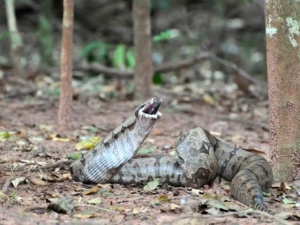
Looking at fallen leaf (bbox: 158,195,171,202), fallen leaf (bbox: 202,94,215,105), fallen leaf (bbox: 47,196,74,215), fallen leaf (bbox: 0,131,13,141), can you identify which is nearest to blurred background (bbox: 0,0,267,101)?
fallen leaf (bbox: 202,94,215,105)

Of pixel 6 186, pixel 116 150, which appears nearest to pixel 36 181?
pixel 6 186

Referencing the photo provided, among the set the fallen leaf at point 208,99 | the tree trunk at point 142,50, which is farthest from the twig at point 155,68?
the tree trunk at point 142,50

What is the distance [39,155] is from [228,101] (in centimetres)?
494

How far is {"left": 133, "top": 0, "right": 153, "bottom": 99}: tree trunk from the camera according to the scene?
979 cm

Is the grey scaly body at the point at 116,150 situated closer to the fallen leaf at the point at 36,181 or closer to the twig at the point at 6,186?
the fallen leaf at the point at 36,181

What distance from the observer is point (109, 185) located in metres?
5.50

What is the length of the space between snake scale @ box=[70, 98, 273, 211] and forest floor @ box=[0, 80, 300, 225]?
0.11m

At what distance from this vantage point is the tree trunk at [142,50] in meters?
9.79

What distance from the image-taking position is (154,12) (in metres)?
15.8

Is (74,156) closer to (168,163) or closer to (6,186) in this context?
(168,163)

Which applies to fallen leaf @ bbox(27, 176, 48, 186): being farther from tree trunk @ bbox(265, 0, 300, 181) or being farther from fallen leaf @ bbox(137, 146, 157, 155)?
tree trunk @ bbox(265, 0, 300, 181)

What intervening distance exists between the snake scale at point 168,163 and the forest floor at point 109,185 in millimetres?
105

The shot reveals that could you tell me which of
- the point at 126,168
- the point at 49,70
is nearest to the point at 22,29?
the point at 49,70

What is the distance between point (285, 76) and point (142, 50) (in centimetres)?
448
